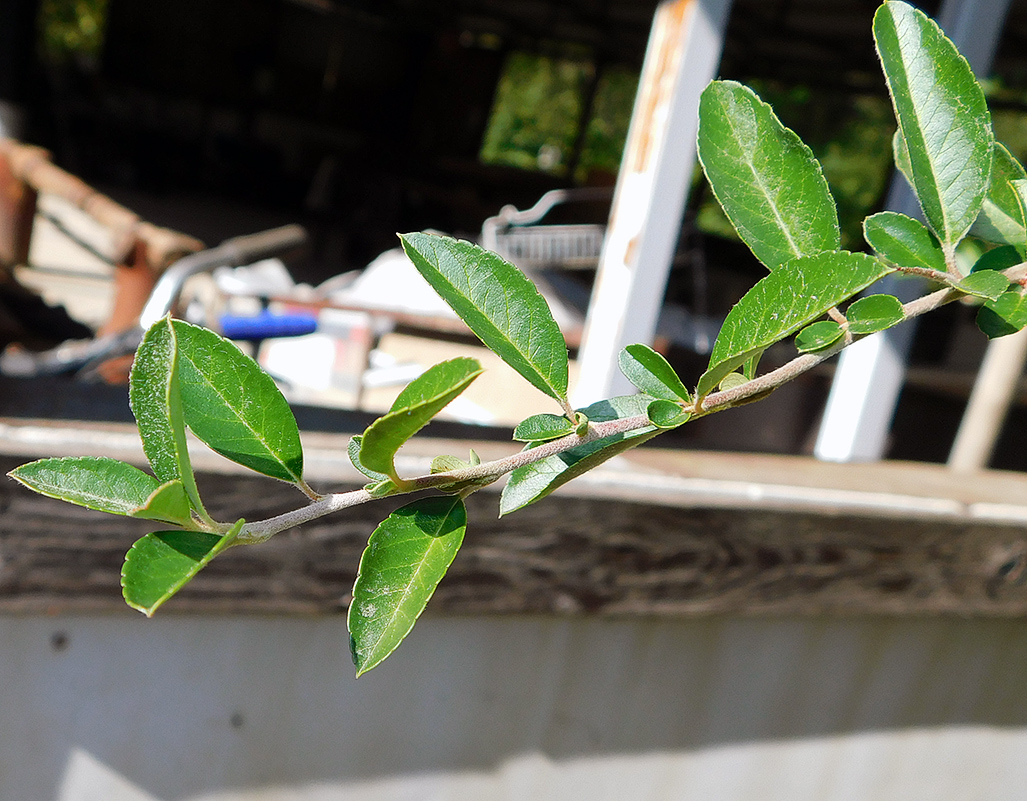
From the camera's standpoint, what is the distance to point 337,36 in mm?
14773

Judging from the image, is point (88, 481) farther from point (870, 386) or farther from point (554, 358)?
point (870, 386)

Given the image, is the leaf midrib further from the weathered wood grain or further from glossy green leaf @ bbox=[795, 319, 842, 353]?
the weathered wood grain

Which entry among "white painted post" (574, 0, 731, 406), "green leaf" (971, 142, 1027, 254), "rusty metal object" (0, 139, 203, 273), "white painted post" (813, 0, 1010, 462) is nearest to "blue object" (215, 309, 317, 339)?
"rusty metal object" (0, 139, 203, 273)

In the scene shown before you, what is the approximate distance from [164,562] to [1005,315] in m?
0.26

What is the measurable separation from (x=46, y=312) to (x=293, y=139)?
1243 cm

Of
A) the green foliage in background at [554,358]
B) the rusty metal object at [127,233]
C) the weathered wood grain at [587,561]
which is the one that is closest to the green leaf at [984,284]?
the green foliage in background at [554,358]

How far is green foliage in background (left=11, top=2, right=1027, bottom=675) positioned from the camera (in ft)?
0.85

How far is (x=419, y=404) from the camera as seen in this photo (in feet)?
0.75

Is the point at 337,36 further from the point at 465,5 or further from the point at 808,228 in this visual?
the point at 808,228

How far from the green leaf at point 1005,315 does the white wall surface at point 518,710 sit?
4.34 feet

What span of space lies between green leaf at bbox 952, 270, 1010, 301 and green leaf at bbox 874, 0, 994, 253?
3 centimetres

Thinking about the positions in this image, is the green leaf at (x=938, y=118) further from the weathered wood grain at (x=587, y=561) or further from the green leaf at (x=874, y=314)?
the weathered wood grain at (x=587, y=561)

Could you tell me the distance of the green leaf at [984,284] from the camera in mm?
297

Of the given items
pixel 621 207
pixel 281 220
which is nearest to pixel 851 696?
pixel 621 207
